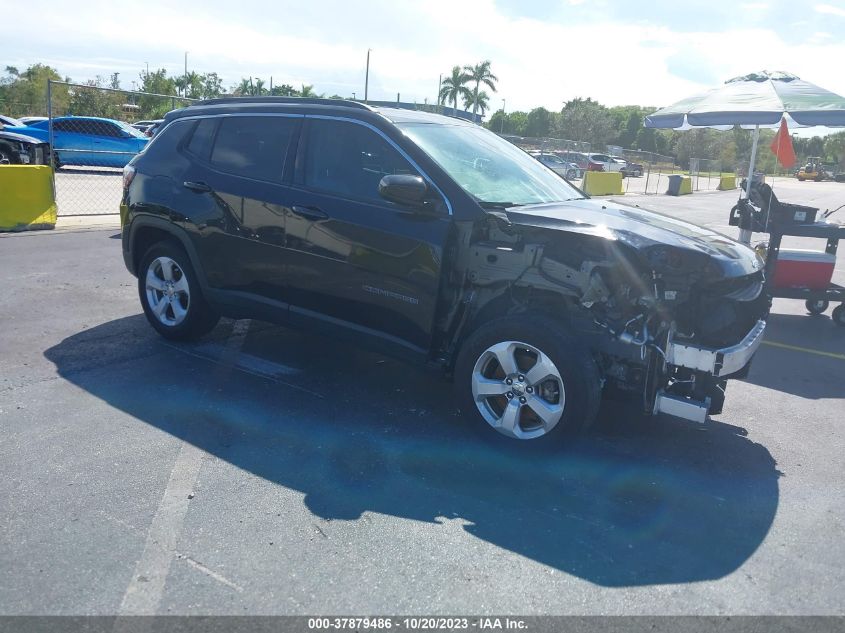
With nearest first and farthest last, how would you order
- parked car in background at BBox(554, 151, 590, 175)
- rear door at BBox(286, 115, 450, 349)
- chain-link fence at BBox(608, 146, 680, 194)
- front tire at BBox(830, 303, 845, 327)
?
rear door at BBox(286, 115, 450, 349) → front tire at BBox(830, 303, 845, 327) → parked car in background at BBox(554, 151, 590, 175) → chain-link fence at BBox(608, 146, 680, 194)

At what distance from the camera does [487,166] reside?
16.8 feet

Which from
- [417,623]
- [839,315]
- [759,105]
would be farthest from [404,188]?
[759,105]

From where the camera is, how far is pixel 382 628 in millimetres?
2773

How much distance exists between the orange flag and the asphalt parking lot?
588 cm

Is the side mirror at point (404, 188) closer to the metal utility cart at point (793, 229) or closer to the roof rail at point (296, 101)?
the roof rail at point (296, 101)

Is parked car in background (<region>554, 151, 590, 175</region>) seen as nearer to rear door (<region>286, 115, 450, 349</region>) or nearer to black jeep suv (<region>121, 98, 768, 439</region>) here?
black jeep suv (<region>121, 98, 768, 439</region>)

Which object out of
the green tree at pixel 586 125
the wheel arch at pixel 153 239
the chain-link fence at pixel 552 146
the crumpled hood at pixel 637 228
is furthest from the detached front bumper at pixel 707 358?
the green tree at pixel 586 125

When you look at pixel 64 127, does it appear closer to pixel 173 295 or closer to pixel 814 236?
pixel 173 295

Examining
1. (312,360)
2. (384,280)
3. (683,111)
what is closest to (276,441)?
(384,280)

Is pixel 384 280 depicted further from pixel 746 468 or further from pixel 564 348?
pixel 746 468

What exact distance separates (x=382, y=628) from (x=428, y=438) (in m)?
1.77

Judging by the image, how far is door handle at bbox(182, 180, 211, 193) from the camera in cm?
554

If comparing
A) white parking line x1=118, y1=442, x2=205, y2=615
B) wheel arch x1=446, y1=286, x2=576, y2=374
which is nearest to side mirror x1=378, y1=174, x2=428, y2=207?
wheel arch x1=446, y1=286, x2=576, y2=374

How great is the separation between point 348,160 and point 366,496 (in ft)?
7.51
